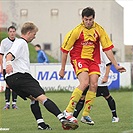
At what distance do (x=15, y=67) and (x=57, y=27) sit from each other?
52.7 metres

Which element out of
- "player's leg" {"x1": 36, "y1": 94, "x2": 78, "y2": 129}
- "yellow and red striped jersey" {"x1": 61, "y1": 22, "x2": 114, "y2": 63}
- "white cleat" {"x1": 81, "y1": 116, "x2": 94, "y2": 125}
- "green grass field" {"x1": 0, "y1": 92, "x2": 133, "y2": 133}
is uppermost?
"yellow and red striped jersey" {"x1": 61, "y1": 22, "x2": 114, "y2": 63}

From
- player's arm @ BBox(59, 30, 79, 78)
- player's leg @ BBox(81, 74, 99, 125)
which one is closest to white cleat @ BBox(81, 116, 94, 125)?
player's leg @ BBox(81, 74, 99, 125)

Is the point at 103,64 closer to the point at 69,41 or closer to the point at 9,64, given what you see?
the point at 69,41

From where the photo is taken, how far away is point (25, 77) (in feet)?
31.8

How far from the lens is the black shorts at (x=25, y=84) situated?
31.4 ft

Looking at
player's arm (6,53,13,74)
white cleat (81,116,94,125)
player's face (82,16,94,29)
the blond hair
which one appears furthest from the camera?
white cleat (81,116,94,125)

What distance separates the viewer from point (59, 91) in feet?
79.8

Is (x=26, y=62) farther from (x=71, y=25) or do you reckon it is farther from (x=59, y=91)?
(x=71, y=25)

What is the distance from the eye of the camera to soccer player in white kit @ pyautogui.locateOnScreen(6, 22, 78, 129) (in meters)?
9.53

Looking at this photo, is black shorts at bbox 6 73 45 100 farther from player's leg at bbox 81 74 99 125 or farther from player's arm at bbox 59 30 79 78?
player's leg at bbox 81 74 99 125

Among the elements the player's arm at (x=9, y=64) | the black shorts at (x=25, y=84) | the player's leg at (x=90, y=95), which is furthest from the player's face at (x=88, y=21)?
the player's arm at (x=9, y=64)

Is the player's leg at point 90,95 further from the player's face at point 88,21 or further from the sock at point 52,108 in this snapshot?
the sock at point 52,108

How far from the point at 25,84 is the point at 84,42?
1278 mm

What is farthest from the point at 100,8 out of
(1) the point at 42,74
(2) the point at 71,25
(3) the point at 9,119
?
(3) the point at 9,119
